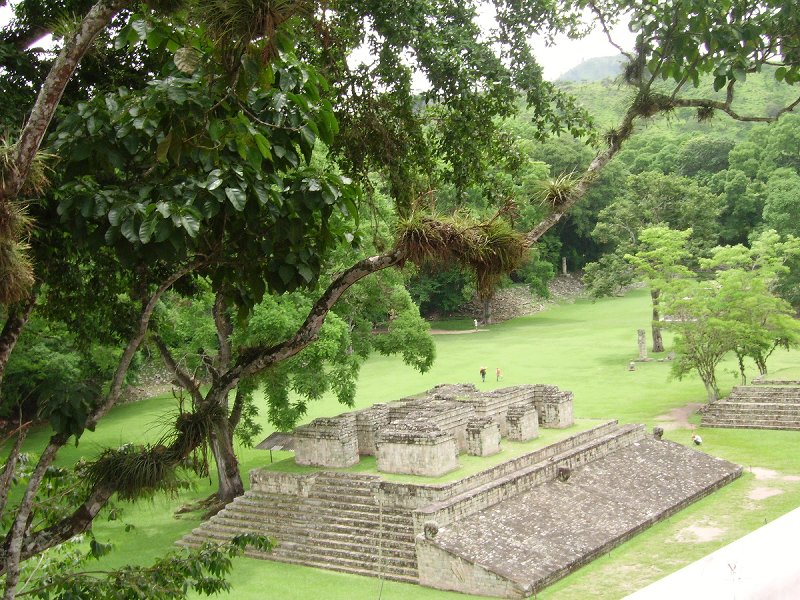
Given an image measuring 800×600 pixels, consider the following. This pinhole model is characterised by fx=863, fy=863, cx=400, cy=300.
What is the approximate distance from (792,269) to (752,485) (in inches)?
839

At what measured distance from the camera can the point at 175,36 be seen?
163 inches

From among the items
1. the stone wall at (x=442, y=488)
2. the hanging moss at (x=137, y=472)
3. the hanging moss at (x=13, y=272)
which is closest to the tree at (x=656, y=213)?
the stone wall at (x=442, y=488)

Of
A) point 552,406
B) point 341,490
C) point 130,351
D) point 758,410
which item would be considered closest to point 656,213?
point 758,410

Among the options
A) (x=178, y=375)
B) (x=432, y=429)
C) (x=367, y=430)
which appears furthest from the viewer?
(x=367, y=430)

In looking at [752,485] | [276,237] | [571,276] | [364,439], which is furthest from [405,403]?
[571,276]

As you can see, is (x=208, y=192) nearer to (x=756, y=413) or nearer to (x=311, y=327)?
(x=311, y=327)

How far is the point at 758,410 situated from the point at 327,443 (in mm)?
12286

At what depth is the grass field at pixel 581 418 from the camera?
13086mm

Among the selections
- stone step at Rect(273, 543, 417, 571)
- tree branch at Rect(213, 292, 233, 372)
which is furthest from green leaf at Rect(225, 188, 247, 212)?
tree branch at Rect(213, 292, 233, 372)

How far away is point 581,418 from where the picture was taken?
20.4 metres

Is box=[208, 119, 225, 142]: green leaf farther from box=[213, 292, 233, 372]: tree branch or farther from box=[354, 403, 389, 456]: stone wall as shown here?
box=[354, 403, 389, 456]: stone wall

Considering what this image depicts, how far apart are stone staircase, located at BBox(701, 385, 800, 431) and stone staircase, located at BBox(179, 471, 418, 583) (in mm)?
11316

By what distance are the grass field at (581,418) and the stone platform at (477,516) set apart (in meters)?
0.34

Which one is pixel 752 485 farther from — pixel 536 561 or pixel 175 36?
pixel 175 36
